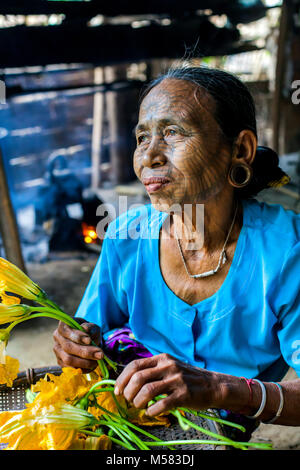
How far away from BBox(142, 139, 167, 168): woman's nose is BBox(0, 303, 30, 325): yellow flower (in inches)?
25.4

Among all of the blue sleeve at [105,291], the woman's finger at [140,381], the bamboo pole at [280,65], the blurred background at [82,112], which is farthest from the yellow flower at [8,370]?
the bamboo pole at [280,65]

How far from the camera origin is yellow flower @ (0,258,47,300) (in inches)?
51.3

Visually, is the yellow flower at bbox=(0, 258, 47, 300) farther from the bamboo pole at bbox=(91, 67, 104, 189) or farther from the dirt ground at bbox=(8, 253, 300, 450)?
the bamboo pole at bbox=(91, 67, 104, 189)

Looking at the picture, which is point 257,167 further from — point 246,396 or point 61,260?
point 61,260

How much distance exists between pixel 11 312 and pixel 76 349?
11.8 inches

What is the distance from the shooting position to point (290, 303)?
151cm

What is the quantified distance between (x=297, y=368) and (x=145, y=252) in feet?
2.41

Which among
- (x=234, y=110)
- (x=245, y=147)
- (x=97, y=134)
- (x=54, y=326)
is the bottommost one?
(x=54, y=326)

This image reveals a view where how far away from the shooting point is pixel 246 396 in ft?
4.20

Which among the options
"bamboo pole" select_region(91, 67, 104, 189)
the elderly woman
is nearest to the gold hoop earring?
the elderly woman

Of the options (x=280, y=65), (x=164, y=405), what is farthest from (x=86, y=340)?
(x=280, y=65)

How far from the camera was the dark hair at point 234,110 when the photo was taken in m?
1.56

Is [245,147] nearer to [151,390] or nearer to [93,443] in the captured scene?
[151,390]

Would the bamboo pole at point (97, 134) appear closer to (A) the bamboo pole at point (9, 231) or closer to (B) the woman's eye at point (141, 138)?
(A) the bamboo pole at point (9, 231)
